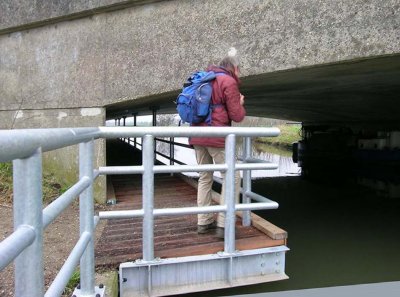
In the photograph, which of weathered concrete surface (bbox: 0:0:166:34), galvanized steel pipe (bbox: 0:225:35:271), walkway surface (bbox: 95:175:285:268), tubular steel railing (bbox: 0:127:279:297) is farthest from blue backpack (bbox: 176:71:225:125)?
galvanized steel pipe (bbox: 0:225:35:271)

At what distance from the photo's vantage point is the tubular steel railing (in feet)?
3.73

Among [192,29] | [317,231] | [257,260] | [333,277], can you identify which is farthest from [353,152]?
[257,260]

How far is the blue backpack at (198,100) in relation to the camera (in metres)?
3.46

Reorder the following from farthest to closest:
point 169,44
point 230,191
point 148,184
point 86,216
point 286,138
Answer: point 286,138
point 169,44
point 230,191
point 148,184
point 86,216

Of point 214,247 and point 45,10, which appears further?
point 45,10

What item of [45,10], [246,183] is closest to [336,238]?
[246,183]

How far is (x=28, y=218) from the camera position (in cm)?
119

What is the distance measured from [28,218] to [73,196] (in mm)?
665

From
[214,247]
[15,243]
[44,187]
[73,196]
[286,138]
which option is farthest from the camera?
[286,138]

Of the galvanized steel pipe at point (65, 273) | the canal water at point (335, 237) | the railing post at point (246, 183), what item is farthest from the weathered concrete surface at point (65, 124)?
the galvanized steel pipe at point (65, 273)

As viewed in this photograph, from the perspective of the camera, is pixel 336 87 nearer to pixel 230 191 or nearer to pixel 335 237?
pixel 335 237

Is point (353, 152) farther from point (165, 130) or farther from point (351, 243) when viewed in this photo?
point (165, 130)

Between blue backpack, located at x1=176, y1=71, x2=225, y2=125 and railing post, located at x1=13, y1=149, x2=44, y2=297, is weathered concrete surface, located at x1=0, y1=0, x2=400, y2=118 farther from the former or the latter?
railing post, located at x1=13, y1=149, x2=44, y2=297

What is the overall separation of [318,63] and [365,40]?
55 centimetres
